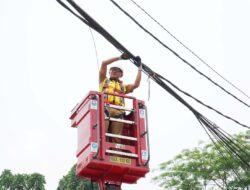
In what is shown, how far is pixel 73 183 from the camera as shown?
55.4m

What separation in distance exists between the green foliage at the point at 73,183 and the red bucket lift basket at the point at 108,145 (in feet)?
146

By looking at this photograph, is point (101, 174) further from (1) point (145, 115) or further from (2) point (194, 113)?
(2) point (194, 113)

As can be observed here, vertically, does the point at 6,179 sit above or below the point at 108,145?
above

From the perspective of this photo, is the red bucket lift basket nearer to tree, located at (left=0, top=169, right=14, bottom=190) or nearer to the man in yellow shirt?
the man in yellow shirt

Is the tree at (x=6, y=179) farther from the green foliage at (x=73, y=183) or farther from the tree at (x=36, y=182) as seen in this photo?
the green foliage at (x=73, y=183)

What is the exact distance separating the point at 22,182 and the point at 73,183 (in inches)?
252

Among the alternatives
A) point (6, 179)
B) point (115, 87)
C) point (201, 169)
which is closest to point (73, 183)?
point (6, 179)

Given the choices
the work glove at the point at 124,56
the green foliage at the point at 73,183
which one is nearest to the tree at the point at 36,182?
the green foliage at the point at 73,183

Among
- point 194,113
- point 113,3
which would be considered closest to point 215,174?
point 194,113

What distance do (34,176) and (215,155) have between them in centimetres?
2452

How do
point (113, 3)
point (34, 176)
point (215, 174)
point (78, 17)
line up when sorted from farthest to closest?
point (34, 176)
point (215, 174)
point (113, 3)
point (78, 17)

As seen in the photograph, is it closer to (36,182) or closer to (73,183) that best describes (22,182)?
(36,182)

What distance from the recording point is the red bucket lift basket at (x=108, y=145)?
9.10 metres

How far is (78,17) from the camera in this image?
8.65 m
